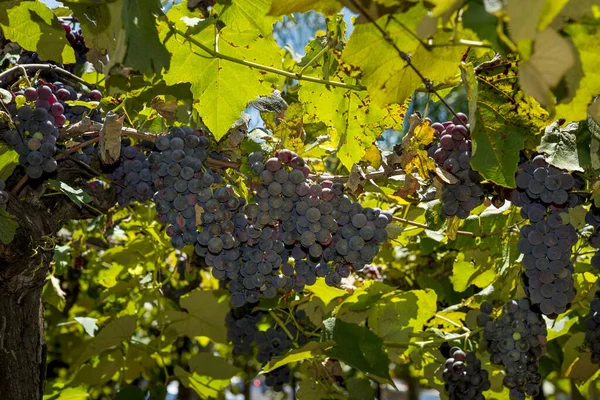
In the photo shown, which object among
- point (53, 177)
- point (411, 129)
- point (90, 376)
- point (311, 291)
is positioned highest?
point (411, 129)

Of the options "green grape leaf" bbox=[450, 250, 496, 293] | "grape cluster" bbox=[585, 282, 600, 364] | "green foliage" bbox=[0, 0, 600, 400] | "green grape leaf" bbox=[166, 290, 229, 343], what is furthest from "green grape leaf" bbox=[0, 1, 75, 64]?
"grape cluster" bbox=[585, 282, 600, 364]

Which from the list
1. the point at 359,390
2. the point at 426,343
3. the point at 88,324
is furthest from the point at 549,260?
the point at 88,324

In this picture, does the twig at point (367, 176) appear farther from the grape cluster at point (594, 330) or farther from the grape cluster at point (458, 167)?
the grape cluster at point (594, 330)

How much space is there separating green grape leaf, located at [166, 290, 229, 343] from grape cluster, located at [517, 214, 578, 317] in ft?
4.35

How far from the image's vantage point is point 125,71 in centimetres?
130

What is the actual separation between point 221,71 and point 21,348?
3.07 ft

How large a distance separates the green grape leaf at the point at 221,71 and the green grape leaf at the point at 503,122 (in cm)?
52

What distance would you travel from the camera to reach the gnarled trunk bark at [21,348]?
1813 millimetres

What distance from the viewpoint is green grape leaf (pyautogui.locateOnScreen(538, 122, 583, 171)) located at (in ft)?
4.92

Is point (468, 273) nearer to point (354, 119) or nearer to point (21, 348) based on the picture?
point (354, 119)

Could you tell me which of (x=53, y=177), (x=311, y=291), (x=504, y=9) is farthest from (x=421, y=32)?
(x=311, y=291)

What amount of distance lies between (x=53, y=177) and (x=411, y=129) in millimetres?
996

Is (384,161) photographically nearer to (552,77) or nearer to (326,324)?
(326,324)

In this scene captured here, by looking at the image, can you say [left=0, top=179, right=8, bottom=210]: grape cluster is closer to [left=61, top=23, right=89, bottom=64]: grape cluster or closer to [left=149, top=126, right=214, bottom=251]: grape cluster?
[left=149, top=126, right=214, bottom=251]: grape cluster
